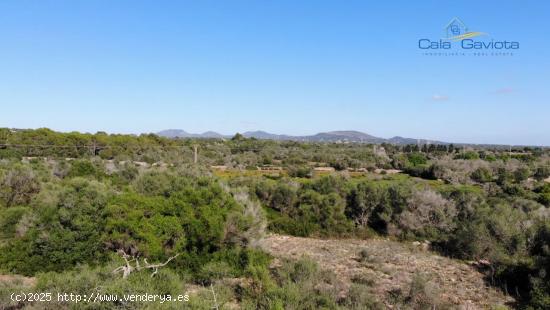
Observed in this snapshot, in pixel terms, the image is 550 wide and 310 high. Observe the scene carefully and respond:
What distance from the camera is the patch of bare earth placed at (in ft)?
31.9

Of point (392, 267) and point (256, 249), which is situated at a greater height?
point (256, 249)

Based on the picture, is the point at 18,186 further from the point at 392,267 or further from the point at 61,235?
the point at 392,267

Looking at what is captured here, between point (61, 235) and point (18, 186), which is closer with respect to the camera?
point (61, 235)

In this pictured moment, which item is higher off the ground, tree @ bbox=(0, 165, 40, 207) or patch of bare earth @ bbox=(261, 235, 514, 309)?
tree @ bbox=(0, 165, 40, 207)

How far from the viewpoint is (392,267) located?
12039 mm

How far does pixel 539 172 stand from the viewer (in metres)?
39.8

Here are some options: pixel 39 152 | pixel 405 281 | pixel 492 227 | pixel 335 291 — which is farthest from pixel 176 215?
pixel 39 152

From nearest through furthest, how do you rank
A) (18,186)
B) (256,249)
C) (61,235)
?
(61,235) < (256,249) < (18,186)

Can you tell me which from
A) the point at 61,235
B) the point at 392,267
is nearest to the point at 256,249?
the point at 392,267

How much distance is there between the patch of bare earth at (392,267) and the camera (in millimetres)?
9727

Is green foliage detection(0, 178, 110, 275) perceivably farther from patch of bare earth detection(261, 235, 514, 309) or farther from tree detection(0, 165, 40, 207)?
tree detection(0, 165, 40, 207)

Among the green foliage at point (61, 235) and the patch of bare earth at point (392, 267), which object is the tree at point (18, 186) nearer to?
the green foliage at point (61, 235)

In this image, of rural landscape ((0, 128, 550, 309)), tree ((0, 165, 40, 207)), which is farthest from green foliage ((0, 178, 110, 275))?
tree ((0, 165, 40, 207))

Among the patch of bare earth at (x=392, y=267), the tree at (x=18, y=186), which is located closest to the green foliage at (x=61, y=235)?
the patch of bare earth at (x=392, y=267)
